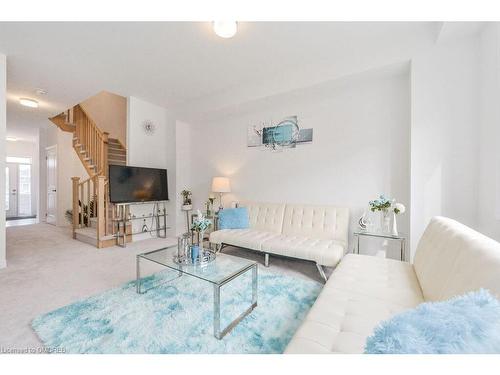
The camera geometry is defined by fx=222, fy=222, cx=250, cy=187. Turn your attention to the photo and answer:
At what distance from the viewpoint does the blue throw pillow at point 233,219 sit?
3.46 m

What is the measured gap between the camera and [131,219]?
13.3 feet

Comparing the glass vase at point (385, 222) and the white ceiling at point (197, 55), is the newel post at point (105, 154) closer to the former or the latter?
the white ceiling at point (197, 55)

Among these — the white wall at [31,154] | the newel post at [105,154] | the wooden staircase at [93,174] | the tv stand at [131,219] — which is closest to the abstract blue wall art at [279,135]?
the tv stand at [131,219]

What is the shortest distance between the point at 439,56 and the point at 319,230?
2.33 meters

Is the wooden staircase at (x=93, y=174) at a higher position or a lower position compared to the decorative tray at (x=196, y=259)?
higher

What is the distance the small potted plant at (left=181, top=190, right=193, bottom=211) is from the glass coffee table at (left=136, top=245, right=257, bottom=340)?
7.74 ft

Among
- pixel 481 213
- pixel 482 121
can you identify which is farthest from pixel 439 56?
pixel 481 213

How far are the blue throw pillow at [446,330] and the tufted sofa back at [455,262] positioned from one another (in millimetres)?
305

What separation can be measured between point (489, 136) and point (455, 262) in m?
1.60

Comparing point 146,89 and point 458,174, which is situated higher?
point 146,89

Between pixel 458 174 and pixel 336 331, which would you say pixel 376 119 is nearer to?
pixel 458 174

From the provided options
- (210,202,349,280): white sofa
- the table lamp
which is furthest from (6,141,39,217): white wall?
(210,202,349,280): white sofa
